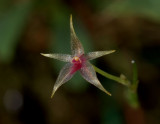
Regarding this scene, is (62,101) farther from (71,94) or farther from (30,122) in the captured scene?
(30,122)

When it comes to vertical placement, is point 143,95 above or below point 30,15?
below

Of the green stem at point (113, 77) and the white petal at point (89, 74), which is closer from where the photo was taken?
the white petal at point (89, 74)

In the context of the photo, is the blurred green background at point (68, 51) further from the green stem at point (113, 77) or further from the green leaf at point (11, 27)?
the green stem at point (113, 77)

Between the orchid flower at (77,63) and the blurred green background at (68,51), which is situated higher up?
the orchid flower at (77,63)

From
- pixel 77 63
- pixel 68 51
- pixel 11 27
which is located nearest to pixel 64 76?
pixel 77 63

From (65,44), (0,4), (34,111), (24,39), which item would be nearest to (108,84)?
(65,44)

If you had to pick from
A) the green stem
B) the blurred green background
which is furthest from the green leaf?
the green stem

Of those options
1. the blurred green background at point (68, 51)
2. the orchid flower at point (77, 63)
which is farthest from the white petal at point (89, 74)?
the blurred green background at point (68, 51)

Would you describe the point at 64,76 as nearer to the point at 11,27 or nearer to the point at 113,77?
the point at 113,77

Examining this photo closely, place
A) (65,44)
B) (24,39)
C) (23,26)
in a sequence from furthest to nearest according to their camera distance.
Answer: (24,39) → (23,26) → (65,44)
